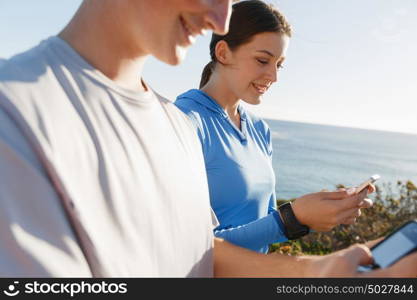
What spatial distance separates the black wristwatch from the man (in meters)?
0.77

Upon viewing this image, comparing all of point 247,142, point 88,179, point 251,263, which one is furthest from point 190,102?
point 88,179

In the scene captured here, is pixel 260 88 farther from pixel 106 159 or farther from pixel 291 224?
pixel 106 159

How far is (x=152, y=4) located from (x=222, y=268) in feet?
→ 3.18

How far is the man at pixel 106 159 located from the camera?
0.92 meters

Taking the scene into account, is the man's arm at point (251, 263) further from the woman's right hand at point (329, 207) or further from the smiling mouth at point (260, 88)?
the smiling mouth at point (260, 88)

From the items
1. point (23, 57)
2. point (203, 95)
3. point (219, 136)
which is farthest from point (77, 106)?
point (203, 95)

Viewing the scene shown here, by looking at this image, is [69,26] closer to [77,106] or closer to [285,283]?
[77,106]

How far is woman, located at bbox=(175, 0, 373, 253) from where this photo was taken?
227 cm

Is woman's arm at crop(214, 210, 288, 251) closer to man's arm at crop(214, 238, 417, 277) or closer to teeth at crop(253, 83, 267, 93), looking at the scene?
man's arm at crop(214, 238, 417, 277)

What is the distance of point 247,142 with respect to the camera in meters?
2.73

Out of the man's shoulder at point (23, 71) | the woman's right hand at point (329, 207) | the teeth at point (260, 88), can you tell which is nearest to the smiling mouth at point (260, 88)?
the teeth at point (260, 88)

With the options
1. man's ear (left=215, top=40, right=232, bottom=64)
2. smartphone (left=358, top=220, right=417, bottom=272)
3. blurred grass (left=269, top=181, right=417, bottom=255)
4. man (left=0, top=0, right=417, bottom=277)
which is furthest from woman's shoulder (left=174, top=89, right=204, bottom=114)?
blurred grass (left=269, top=181, right=417, bottom=255)

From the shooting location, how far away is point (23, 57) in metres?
1.07

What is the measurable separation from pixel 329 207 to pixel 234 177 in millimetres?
537
